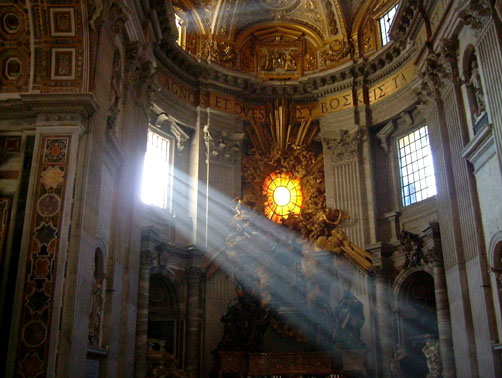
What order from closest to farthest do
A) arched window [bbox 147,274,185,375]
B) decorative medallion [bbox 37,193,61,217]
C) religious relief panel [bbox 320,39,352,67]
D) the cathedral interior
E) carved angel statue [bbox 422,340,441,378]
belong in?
1. decorative medallion [bbox 37,193,61,217]
2. the cathedral interior
3. carved angel statue [bbox 422,340,441,378]
4. arched window [bbox 147,274,185,375]
5. religious relief panel [bbox 320,39,352,67]

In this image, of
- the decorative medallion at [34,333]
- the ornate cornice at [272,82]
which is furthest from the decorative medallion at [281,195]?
the decorative medallion at [34,333]

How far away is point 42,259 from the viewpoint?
9312mm

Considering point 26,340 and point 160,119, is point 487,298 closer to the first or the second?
point 26,340

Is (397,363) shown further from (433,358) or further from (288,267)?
(288,267)

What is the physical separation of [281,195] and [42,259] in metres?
12.0

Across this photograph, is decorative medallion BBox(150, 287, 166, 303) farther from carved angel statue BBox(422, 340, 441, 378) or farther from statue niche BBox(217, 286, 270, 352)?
carved angel statue BBox(422, 340, 441, 378)

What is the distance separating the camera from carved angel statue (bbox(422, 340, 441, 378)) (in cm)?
1477

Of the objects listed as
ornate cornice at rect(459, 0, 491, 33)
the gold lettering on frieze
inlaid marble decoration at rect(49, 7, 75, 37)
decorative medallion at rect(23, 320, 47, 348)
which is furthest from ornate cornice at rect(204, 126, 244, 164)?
decorative medallion at rect(23, 320, 47, 348)

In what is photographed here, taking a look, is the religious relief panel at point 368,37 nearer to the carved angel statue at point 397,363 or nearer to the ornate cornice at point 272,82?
the ornate cornice at point 272,82

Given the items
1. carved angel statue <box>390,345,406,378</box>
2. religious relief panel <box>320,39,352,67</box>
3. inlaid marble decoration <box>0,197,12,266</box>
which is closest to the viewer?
inlaid marble decoration <box>0,197,12,266</box>

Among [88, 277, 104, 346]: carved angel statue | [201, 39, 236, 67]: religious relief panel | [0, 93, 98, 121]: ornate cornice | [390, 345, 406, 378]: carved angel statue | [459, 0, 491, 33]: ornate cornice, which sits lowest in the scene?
[390, 345, 406, 378]: carved angel statue

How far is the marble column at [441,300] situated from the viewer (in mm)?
14438

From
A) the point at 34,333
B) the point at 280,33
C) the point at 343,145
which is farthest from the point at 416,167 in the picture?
the point at 34,333

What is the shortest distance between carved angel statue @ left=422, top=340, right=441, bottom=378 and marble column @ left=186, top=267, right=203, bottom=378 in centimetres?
641
